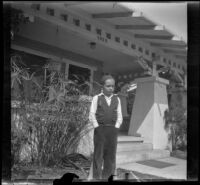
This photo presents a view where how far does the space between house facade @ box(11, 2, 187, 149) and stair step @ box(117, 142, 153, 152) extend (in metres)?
0.30

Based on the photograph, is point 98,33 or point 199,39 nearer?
point 199,39

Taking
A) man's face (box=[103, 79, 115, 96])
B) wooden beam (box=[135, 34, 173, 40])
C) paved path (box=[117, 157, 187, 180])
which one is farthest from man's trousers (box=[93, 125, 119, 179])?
wooden beam (box=[135, 34, 173, 40])

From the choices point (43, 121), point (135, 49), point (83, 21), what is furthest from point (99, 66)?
point (43, 121)

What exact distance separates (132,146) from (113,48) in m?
2.36

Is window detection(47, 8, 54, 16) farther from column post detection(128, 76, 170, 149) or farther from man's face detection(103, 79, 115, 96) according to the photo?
column post detection(128, 76, 170, 149)

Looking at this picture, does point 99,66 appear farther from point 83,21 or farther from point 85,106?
point 85,106

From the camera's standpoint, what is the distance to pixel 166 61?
7809 millimetres

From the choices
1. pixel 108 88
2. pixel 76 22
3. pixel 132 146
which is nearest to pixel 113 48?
pixel 76 22

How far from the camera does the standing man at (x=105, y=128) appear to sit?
430 cm

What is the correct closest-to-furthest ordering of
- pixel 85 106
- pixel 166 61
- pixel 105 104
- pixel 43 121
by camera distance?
pixel 105 104 < pixel 43 121 < pixel 85 106 < pixel 166 61

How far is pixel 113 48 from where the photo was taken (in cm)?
636

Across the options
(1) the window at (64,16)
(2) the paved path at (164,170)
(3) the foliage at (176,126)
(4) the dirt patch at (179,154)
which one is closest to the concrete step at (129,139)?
(2) the paved path at (164,170)

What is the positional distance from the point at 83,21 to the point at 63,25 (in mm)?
547

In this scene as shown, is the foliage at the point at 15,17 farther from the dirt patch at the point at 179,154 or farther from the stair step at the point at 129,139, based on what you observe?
the dirt patch at the point at 179,154
